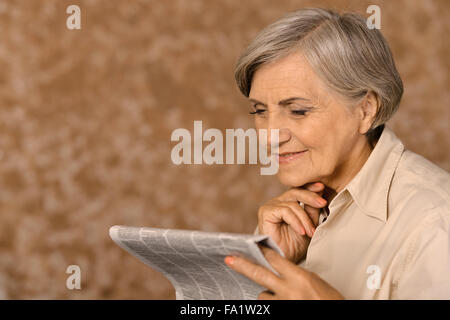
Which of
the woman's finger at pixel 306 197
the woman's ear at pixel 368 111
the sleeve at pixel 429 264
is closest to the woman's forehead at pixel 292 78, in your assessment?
the woman's ear at pixel 368 111

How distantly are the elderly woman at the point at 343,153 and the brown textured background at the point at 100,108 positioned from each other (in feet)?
3.32

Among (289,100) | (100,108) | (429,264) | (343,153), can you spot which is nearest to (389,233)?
(429,264)

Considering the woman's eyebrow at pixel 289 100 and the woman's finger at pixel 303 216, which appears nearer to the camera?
the woman's eyebrow at pixel 289 100

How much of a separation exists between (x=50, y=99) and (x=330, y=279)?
158 cm

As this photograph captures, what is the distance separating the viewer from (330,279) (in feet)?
4.67

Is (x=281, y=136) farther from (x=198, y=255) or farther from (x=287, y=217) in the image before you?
(x=198, y=255)

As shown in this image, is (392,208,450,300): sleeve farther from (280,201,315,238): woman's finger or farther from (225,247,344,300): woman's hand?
(280,201,315,238): woman's finger

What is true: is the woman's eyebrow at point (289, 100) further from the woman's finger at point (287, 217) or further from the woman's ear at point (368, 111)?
the woman's finger at point (287, 217)

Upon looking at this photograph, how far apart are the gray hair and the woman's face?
25 mm

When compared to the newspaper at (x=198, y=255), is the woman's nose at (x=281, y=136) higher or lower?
higher

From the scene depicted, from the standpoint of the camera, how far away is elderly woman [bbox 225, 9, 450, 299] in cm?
128

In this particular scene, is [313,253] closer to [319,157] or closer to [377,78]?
[319,157]

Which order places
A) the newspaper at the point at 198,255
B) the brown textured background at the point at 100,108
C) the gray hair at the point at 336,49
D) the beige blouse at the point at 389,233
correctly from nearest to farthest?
the newspaper at the point at 198,255
the beige blouse at the point at 389,233
the gray hair at the point at 336,49
the brown textured background at the point at 100,108

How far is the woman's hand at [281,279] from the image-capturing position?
1.08 meters
